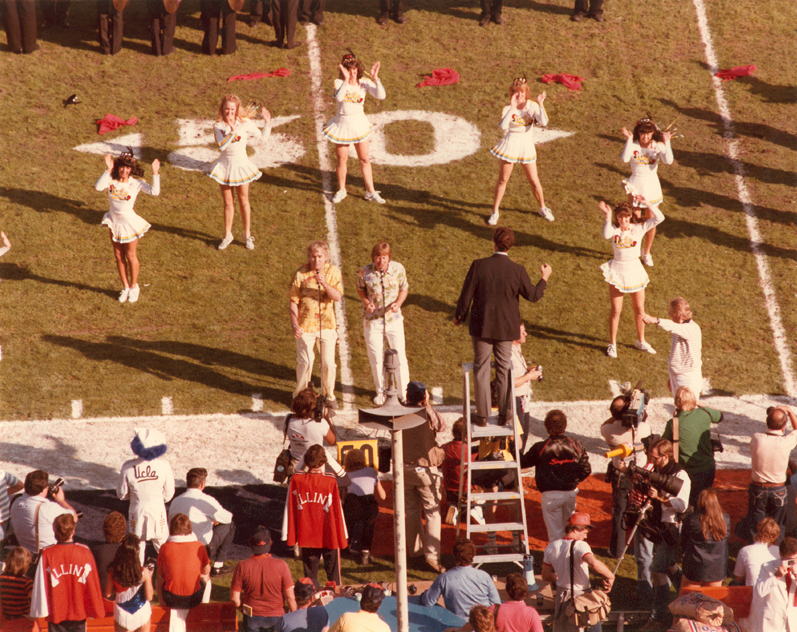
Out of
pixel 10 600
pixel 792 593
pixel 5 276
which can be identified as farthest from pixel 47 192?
pixel 792 593

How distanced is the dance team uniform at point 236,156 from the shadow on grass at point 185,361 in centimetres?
210

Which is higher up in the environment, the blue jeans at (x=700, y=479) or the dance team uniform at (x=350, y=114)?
the dance team uniform at (x=350, y=114)

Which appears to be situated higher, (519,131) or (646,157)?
(519,131)

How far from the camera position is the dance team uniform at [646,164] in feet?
46.2

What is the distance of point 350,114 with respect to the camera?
14.6 meters

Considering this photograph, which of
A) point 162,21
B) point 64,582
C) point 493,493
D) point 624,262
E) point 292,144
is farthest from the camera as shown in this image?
point 162,21

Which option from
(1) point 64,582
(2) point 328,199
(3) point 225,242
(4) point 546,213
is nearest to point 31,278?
(3) point 225,242

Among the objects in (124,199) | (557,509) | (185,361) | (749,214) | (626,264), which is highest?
(749,214)

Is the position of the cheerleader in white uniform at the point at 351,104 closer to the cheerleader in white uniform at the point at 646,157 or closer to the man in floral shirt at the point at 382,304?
the man in floral shirt at the point at 382,304

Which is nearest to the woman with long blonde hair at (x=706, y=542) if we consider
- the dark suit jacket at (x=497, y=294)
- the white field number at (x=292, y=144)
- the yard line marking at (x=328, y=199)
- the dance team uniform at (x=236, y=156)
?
the dark suit jacket at (x=497, y=294)

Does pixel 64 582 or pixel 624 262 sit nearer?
pixel 64 582

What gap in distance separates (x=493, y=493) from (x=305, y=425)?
1.79m

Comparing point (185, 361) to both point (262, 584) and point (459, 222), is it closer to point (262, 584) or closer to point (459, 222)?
point (459, 222)

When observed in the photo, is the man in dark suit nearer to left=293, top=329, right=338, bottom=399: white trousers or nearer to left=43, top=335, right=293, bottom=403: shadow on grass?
left=293, top=329, right=338, bottom=399: white trousers
